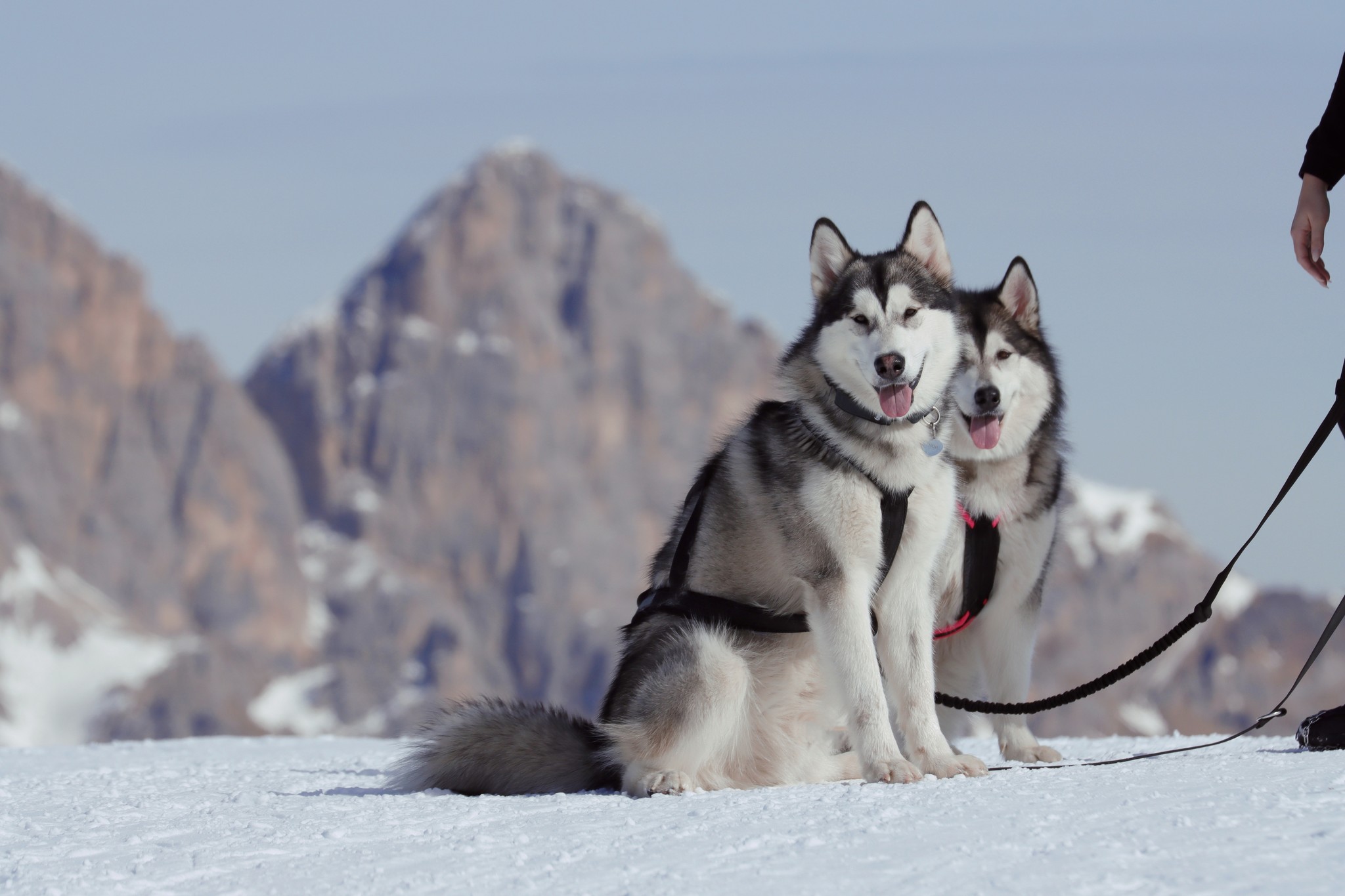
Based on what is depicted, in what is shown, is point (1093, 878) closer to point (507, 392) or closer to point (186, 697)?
point (186, 697)

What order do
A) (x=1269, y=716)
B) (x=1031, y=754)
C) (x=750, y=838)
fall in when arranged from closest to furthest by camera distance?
(x=750, y=838) < (x=1269, y=716) < (x=1031, y=754)

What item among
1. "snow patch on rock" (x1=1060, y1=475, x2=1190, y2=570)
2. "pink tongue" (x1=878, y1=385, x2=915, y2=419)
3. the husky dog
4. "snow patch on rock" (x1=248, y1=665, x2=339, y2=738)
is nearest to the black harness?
"pink tongue" (x1=878, y1=385, x2=915, y2=419)

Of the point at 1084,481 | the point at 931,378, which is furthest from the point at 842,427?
the point at 1084,481

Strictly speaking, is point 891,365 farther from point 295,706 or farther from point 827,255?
point 295,706

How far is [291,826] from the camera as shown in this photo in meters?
4.70

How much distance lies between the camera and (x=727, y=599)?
17.3 feet

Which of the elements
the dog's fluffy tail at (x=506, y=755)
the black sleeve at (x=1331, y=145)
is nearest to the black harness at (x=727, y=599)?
the dog's fluffy tail at (x=506, y=755)

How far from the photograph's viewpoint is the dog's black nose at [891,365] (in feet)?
16.7

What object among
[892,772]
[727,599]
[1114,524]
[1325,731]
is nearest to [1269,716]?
[1325,731]

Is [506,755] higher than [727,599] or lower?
lower

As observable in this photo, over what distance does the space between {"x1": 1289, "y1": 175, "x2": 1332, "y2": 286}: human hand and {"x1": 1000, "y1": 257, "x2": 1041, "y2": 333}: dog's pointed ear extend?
1.29m

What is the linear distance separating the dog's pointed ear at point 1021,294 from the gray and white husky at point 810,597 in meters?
0.89

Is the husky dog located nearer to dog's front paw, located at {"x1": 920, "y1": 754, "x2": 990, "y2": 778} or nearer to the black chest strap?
the black chest strap

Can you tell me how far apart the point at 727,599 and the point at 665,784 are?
27.0 inches
